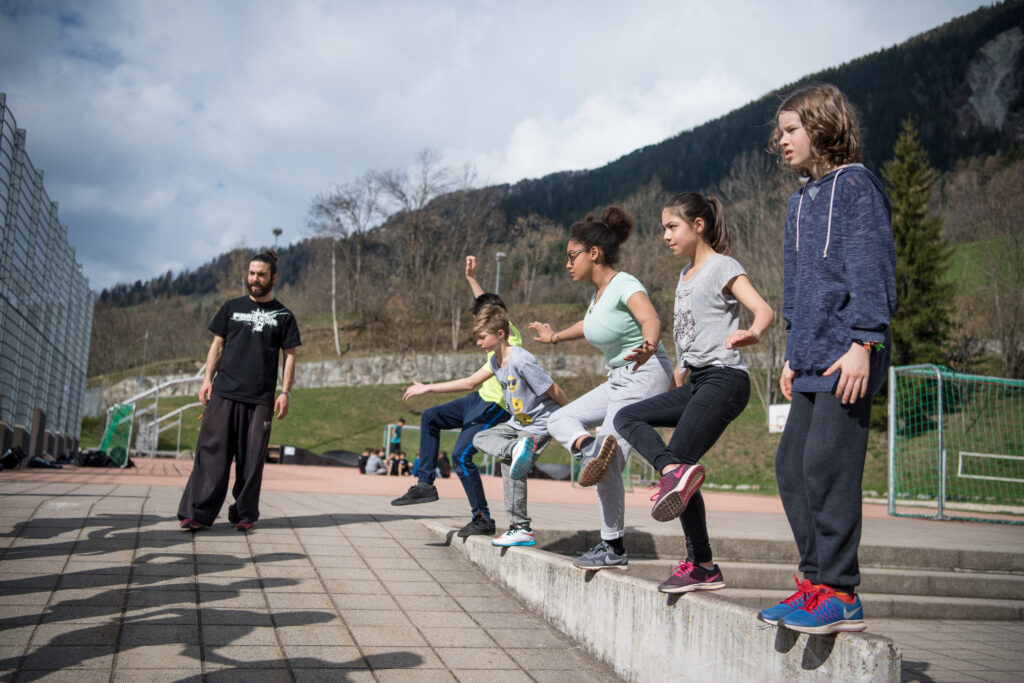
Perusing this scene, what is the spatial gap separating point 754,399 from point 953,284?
1002cm

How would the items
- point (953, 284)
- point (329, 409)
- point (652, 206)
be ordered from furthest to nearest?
1. point (652, 206)
2. point (329, 409)
3. point (953, 284)

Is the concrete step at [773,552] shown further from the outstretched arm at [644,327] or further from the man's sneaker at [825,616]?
the man's sneaker at [825,616]

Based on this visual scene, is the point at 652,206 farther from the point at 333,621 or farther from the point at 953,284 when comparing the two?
the point at 333,621

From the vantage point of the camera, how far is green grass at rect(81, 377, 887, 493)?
25688 mm

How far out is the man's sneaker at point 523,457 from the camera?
167 inches

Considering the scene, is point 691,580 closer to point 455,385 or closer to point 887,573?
point 455,385

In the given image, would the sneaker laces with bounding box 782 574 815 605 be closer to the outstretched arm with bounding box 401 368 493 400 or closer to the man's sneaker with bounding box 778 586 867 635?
the man's sneaker with bounding box 778 586 867 635

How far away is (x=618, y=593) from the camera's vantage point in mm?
3340

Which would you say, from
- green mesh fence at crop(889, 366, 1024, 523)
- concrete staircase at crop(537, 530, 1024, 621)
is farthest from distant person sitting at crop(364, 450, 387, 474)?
concrete staircase at crop(537, 530, 1024, 621)

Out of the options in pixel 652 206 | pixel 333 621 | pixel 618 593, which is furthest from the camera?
pixel 652 206

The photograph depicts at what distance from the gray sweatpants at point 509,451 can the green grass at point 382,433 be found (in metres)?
19.2

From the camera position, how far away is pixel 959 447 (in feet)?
50.4

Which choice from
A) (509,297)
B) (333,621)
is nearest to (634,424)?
(333,621)

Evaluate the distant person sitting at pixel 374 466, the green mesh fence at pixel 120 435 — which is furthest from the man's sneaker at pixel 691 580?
the distant person sitting at pixel 374 466
